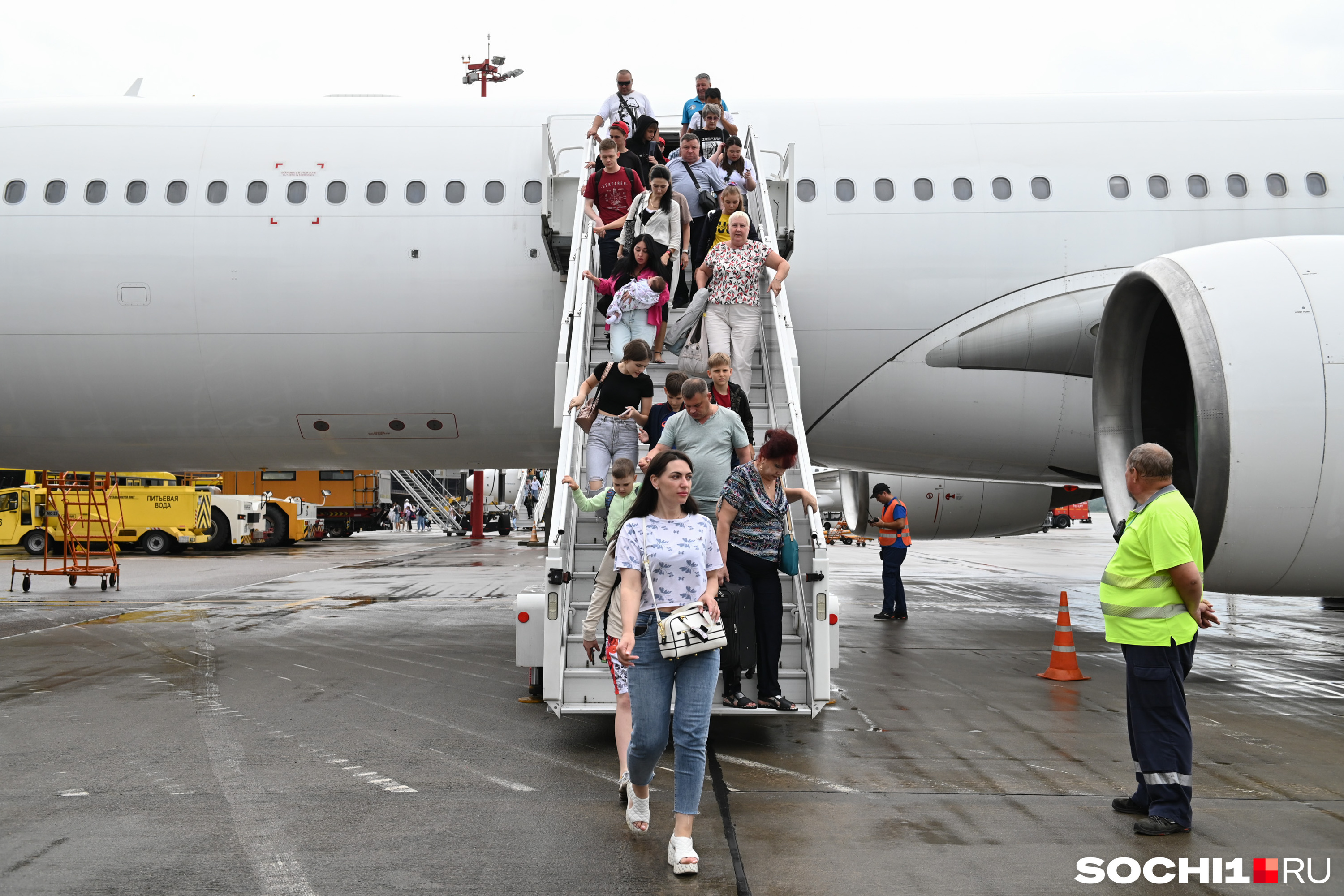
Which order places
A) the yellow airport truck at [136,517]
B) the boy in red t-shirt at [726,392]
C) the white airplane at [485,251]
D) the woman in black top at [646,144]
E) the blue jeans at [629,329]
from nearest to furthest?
1. the boy in red t-shirt at [726,392]
2. the blue jeans at [629,329]
3. the white airplane at [485,251]
4. the woman in black top at [646,144]
5. the yellow airport truck at [136,517]

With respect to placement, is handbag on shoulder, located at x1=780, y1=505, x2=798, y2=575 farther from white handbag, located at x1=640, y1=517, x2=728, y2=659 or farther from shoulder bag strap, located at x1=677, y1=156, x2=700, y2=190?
shoulder bag strap, located at x1=677, y1=156, x2=700, y2=190

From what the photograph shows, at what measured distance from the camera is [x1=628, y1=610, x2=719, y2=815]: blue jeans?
12.8 ft

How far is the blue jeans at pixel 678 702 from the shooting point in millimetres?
3891

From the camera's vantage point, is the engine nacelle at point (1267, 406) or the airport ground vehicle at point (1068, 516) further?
the airport ground vehicle at point (1068, 516)

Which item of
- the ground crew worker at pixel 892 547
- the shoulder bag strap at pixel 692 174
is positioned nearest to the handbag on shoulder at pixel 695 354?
the shoulder bag strap at pixel 692 174

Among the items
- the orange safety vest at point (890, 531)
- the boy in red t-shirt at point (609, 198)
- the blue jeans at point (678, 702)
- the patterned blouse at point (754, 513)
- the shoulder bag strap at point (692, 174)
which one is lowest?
the blue jeans at point (678, 702)

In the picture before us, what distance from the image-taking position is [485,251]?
8.84 m

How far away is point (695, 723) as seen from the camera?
12.7 feet

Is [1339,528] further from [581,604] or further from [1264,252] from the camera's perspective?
[581,604]

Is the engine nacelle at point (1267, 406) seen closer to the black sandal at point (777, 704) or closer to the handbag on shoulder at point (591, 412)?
the black sandal at point (777, 704)

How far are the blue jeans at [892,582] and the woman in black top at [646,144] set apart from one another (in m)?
5.72

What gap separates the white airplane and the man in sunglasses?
668 millimetres

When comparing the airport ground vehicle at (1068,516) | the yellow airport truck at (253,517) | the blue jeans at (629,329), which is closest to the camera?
the blue jeans at (629,329)

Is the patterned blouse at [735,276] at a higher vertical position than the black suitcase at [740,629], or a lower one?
higher
